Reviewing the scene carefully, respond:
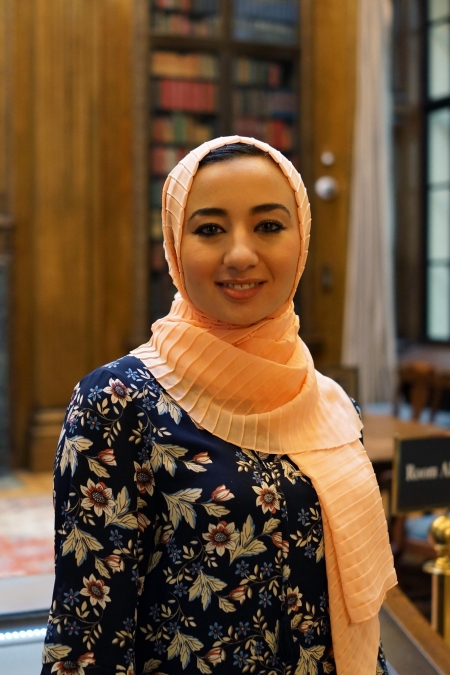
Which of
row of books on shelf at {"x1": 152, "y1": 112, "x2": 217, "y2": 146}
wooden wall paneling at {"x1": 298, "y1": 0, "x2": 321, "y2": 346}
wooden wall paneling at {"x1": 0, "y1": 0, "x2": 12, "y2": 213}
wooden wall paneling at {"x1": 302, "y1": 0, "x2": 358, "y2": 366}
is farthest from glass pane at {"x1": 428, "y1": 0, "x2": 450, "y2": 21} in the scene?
wooden wall paneling at {"x1": 0, "y1": 0, "x2": 12, "y2": 213}

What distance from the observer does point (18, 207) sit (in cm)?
516

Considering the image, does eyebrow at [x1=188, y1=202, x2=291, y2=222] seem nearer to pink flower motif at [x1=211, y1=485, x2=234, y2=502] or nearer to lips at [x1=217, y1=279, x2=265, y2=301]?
lips at [x1=217, y1=279, x2=265, y2=301]

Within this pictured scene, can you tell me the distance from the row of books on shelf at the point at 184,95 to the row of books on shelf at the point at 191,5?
51 cm

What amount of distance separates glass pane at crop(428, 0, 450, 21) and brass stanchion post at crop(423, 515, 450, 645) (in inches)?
261

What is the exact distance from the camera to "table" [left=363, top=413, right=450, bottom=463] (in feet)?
11.0

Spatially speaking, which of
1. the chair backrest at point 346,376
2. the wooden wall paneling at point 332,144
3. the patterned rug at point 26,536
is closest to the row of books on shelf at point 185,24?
the wooden wall paneling at point 332,144

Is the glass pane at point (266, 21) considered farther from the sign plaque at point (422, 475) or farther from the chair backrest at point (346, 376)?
the sign plaque at point (422, 475)

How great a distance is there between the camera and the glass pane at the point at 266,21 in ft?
19.2

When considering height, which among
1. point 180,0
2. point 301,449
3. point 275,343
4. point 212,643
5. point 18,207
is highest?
point 180,0

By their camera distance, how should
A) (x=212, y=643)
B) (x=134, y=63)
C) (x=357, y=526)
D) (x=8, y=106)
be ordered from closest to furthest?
(x=212, y=643) → (x=357, y=526) → (x=8, y=106) → (x=134, y=63)

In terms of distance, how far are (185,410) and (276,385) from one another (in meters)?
0.14

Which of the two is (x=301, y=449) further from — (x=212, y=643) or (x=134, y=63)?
(x=134, y=63)

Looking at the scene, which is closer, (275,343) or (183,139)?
(275,343)

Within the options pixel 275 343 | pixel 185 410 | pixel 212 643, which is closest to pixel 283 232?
pixel 275 343
